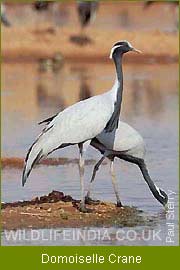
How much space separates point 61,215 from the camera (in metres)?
9.84

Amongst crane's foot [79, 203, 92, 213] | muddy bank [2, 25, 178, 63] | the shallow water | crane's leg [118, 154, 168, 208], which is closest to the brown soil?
the shallow water

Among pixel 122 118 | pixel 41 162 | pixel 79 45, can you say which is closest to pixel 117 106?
pixel 41 162

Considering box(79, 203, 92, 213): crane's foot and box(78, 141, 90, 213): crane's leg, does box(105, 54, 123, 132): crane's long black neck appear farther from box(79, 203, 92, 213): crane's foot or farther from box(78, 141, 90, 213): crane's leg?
box(79, 203, 92, 213): crane's foot

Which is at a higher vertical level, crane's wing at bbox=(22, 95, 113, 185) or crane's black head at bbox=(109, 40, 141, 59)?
crane's black head at bbox=(109, 40, 141, 59)

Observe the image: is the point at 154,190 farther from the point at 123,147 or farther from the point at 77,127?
the point at 77,127

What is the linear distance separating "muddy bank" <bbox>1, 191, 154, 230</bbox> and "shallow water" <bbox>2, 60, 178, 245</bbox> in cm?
25

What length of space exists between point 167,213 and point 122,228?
89 cm

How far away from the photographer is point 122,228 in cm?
964

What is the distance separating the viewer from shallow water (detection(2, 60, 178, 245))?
1152cm

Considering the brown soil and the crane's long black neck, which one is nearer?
the crane's long black neck

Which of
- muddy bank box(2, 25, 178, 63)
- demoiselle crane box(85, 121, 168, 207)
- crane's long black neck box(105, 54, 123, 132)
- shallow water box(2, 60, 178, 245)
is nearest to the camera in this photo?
crane's long black neck box(105, 54, 123, 132)

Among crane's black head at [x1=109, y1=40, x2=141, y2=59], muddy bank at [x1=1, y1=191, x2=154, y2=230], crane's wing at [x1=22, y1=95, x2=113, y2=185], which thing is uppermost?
crane's black head at [x1=109, y1=40, x2=141, y2=59]
